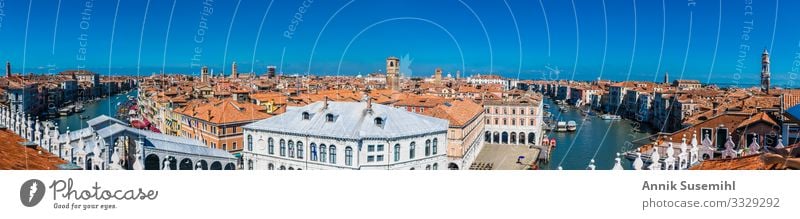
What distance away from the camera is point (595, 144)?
37.4ft

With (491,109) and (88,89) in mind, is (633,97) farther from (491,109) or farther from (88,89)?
(88,89)

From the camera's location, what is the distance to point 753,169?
10.8 ft

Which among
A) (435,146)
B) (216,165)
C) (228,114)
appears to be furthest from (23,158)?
(228,114)

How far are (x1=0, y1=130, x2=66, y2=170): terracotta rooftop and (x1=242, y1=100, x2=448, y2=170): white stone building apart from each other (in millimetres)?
2134

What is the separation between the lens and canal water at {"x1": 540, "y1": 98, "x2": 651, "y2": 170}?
29.1 ft

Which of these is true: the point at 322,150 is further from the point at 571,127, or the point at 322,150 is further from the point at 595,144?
the point at 571,127

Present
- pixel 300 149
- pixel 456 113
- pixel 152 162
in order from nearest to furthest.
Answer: pixel 152 162, pixel 300 149, pixel 456 113

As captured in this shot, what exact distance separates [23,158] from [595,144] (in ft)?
33.3

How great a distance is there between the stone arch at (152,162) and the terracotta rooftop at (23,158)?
0.89 metres

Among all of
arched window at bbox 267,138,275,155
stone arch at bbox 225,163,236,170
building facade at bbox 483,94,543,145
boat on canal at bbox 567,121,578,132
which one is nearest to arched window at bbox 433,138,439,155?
arched window at bbox 267,138,275,155

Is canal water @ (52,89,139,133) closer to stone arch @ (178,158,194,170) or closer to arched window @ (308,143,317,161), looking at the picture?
stone arch @ (178,158,194,170)

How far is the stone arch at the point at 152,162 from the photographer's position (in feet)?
14.6
